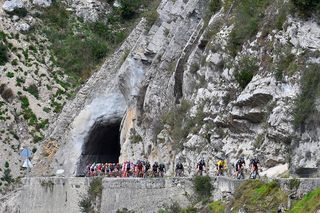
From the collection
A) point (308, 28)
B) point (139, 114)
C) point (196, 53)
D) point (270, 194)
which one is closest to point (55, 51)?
point (139, 114)

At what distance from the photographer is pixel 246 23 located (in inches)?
1738

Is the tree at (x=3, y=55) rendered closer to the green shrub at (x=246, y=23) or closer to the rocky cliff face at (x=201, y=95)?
the rocky cliff face at (x=201, y=95)

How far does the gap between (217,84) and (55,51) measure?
1326 inches

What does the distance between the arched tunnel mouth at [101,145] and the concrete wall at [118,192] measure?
5.23 m

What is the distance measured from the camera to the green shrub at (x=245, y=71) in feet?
137

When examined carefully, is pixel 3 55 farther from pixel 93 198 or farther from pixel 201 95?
pixel 201 95

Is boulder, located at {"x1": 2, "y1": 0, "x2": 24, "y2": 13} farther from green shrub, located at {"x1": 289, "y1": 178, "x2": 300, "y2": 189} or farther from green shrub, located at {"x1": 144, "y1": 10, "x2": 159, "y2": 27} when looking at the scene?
green shrub, located at {"x1": 289, "y1": 178, "x2": 300, "y2": 189}

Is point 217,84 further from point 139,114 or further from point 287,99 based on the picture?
point 139,114

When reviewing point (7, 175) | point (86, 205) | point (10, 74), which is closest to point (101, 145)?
point (7, 175)

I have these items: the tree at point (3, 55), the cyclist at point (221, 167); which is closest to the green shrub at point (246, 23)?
the cyclist at point (221, 167)

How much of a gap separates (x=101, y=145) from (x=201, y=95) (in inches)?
741

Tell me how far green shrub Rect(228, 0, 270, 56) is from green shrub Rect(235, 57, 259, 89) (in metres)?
1.51

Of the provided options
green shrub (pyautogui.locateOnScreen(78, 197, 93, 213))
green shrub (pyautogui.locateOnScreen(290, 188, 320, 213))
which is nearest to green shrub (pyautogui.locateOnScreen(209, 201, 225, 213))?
green shrub (pyautogui.locateOnScreen(290, 188, 320, 213))

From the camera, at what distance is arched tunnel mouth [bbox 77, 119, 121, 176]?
195 ft
